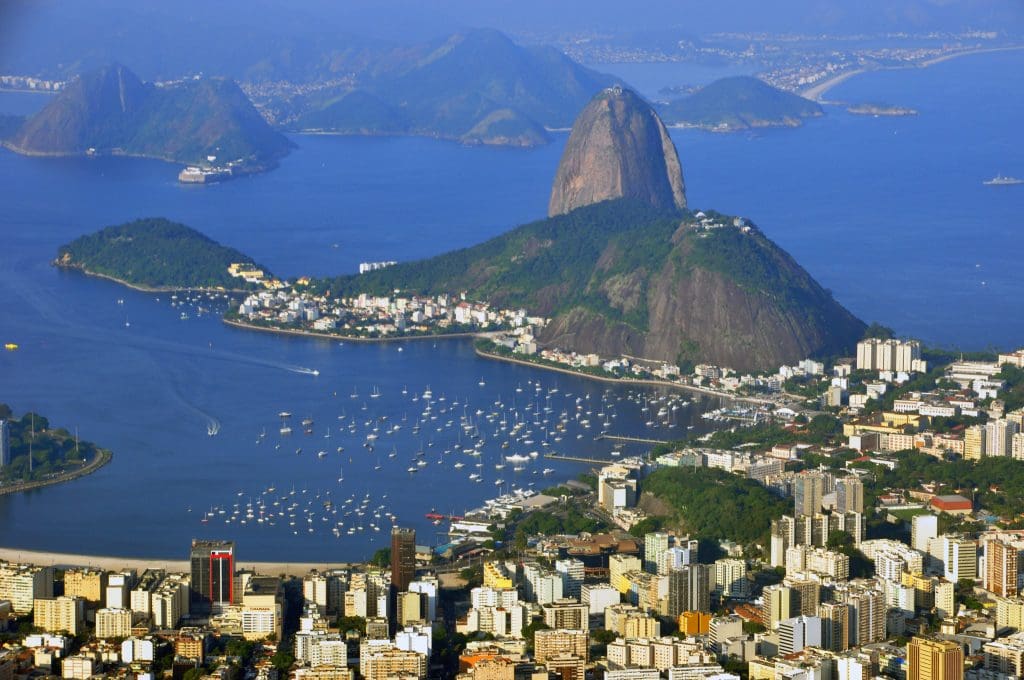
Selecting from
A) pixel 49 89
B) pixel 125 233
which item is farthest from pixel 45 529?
pixel 49 89

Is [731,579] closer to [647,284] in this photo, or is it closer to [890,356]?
[890,356]

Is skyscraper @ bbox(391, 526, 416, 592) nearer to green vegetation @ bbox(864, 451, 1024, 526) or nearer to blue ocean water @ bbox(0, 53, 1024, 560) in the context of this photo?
blue ocean water @ bbox(0, 53, 1024, 560)

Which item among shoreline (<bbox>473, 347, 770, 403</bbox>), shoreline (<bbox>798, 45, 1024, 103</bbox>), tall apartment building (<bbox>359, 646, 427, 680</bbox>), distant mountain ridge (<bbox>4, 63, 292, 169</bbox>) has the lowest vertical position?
tall apartment building (<bbox>359, 646, 427, 680</bbox>)

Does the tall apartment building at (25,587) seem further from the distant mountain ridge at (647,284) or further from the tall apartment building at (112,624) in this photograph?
the distant mountain ridge at (647,284)

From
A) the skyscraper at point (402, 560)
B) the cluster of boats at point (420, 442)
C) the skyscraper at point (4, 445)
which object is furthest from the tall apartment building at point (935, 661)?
the skyscraper at point (4, 445)

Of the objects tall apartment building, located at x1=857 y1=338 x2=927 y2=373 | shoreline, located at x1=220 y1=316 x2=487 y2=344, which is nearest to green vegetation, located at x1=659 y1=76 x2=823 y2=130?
shoreline, located at x1=220 y1=316 x2=487 y2=344

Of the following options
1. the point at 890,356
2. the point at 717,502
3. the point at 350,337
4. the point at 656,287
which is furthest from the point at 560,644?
the point at 350,337
